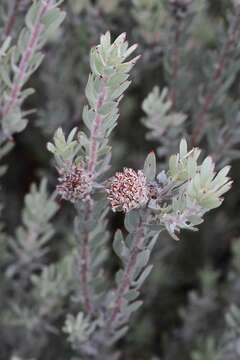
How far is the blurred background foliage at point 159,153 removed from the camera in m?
1.10

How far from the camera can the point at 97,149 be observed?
2.39 feet

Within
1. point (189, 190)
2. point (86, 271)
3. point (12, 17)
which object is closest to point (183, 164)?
point (189, 190)

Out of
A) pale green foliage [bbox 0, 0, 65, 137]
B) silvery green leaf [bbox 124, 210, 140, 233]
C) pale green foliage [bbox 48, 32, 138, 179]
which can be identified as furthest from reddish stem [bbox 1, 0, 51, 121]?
silvery green leaf [bbox 124, 210, 140, 233]

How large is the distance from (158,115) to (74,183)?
39 cm

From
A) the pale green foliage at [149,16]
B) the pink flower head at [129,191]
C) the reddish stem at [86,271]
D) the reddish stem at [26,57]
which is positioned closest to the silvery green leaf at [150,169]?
the pink flower head at [129,191]

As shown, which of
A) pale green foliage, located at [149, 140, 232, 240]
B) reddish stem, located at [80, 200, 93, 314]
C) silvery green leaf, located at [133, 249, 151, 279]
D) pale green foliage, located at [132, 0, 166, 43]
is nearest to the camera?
pale green foliage, located at [149, 140, 232, 240]

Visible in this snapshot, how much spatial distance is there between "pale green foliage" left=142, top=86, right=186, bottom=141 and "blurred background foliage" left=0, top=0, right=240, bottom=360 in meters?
0.02

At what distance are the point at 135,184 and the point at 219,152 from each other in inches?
18.2

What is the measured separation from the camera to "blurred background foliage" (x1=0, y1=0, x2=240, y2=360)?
3.62ft

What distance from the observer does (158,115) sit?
1064mm

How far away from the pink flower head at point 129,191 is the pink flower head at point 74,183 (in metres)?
0.04

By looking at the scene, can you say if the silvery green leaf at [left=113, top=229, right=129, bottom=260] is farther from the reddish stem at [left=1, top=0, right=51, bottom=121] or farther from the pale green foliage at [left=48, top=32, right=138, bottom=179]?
the reddish stem at [left=1, top=0, right=51, bottom=121]

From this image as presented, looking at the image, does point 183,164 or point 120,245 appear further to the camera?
point 120,245

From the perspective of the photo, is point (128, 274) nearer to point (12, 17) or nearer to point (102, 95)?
point (102, 95)
